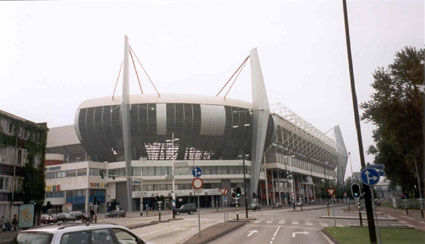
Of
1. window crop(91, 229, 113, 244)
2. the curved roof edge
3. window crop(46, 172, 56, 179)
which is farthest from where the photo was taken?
the curved roof edge

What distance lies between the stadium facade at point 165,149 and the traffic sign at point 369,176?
63.1 m

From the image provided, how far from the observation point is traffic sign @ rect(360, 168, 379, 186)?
11758mm

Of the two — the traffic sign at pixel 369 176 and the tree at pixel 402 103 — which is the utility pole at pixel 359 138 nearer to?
the traffic sign at pixel 369 176

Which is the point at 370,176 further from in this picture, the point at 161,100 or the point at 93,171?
the point at 161,100

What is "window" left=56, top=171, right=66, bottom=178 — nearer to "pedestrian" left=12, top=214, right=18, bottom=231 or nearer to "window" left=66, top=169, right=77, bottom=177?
"window" left=66, top=169, right=77, bottom=177

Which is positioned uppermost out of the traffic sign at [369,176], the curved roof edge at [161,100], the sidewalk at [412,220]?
the curved roof edge at [161,100]

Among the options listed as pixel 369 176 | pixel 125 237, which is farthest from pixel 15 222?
pixel 369 176

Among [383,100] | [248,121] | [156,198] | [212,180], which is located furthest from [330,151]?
[383,100]

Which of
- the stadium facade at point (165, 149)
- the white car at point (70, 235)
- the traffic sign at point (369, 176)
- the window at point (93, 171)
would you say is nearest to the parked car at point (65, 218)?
the stadium facade at point (165, 149)

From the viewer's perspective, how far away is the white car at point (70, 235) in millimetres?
6695

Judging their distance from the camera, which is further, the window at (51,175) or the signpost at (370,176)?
the window at (51,175)

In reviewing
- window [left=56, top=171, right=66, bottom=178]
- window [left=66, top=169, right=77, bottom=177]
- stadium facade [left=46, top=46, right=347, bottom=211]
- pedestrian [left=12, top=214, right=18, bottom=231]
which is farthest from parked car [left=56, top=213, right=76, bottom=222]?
window [left=56, top=171, right=66, bottom=178]

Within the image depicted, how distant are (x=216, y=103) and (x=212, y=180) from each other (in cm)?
2144

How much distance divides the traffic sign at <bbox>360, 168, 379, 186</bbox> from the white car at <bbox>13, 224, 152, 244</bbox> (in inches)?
344
